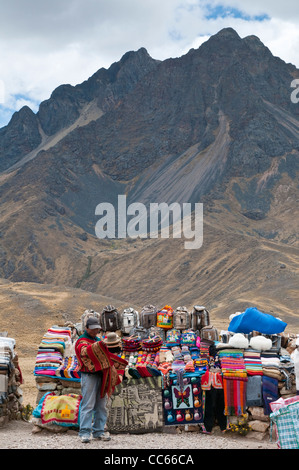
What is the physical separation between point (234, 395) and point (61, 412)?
7.81 feet

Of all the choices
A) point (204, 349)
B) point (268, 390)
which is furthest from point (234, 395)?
point (204, 349)

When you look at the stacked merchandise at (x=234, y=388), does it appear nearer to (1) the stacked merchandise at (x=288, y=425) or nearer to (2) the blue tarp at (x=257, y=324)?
(2) the blue tarp at (x=257, y=324)

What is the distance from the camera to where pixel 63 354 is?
859 cm

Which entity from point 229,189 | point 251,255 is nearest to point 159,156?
point 229,189

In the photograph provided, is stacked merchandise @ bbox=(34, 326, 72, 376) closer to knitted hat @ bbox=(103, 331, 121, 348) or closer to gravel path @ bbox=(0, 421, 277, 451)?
gravel path @ bbox=(0, 421, 277, 451)

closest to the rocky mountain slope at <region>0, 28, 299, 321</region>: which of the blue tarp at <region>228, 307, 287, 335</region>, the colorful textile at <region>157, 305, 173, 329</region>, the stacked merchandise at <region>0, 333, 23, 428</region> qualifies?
the colorful textile at <region>157, 305, 173, 329</region>

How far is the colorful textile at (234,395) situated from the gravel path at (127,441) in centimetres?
33

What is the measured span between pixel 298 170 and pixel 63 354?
3121 inches

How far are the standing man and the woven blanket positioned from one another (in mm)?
938

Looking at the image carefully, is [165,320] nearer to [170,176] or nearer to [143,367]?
[143,367]

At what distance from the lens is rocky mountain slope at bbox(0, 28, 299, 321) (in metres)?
51.2

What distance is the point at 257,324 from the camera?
8.94m
